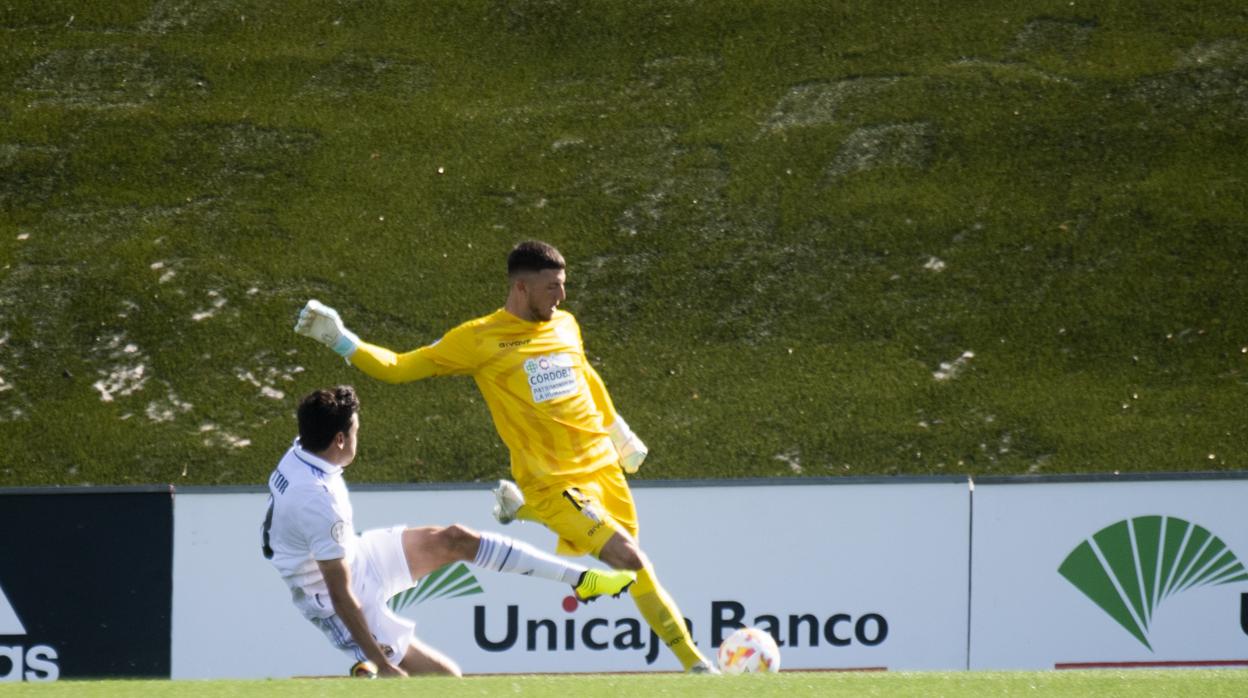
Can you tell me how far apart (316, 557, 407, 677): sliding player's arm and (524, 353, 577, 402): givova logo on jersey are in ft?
3.92

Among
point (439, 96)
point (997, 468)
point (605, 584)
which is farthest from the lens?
point (439, 96)

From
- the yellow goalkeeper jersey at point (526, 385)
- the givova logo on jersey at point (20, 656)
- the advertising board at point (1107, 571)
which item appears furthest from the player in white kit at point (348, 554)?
the advertising board at point (1107, 571)

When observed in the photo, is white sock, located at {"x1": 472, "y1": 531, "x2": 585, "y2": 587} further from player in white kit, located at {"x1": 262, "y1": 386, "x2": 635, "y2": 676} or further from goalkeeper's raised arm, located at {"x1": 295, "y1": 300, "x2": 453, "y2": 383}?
goalkeeper's raised arm, located at {"x1": 295, "y1": 300, "x2": 453, "y2": 383}

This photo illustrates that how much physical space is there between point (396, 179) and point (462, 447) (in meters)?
4.54

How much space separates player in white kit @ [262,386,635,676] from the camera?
556 cm

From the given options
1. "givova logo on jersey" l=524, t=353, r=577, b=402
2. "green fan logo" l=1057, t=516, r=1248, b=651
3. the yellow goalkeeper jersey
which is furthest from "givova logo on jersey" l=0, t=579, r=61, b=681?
"green fan logo" l=1057, t=516, r=1248, b=651

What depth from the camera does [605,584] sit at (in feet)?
19.0

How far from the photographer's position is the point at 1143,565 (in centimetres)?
801

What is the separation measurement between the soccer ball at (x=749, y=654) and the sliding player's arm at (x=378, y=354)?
168cm

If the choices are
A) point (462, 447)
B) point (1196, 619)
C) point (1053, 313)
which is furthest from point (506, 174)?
point (1196, 619)

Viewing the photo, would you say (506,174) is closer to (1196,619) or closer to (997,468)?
(997,468)

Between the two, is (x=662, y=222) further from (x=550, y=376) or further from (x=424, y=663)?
(x=424, y=663)

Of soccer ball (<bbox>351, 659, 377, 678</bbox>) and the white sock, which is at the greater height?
the white sock

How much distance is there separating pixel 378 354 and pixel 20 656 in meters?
3.39
